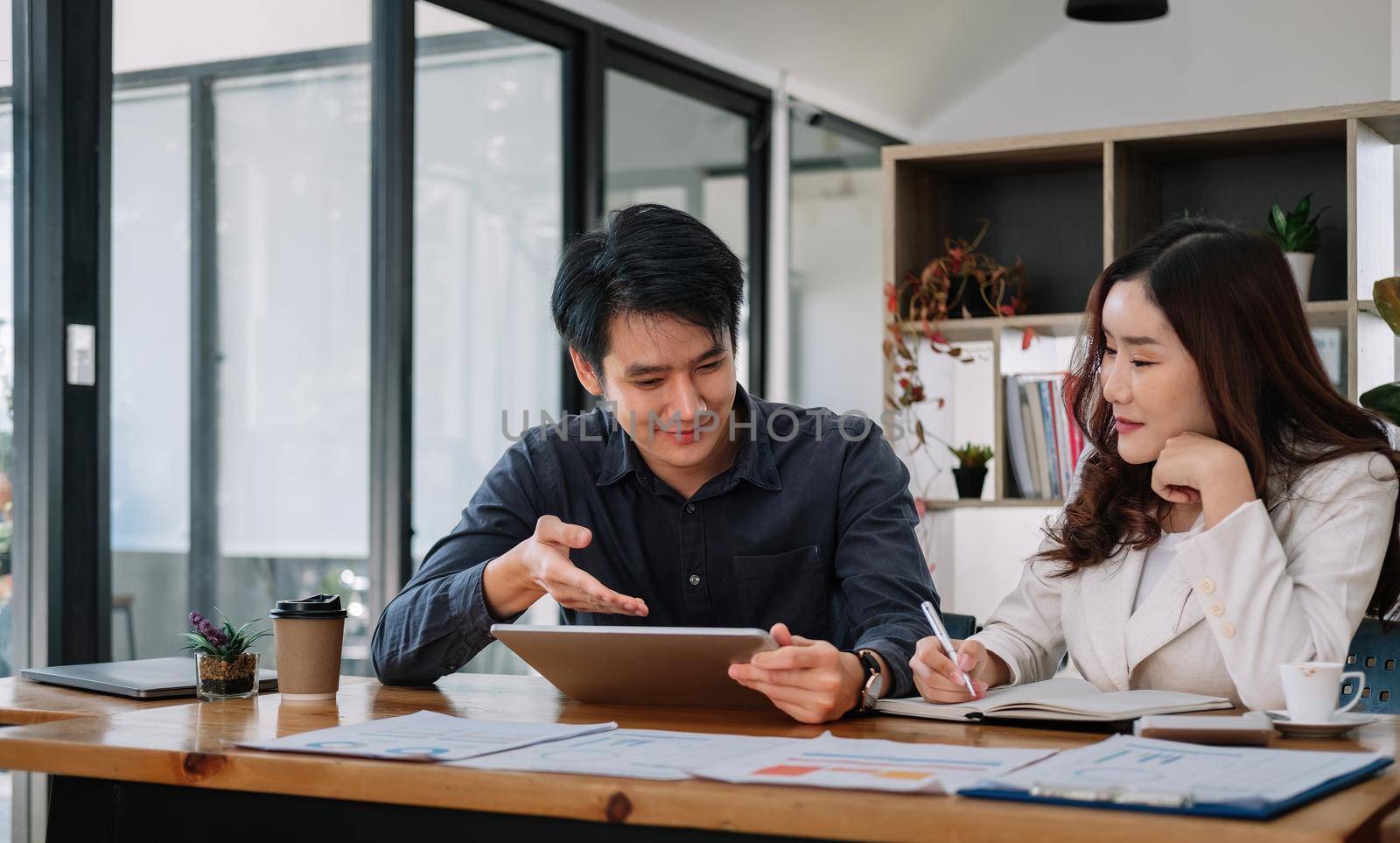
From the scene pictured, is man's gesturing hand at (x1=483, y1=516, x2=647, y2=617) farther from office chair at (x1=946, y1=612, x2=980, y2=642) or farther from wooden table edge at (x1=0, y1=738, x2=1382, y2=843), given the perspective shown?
office chair at (x1=946, y1=612, x2=980, y2=642)

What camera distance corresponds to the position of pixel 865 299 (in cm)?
544

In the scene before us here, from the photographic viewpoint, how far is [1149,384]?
1.88m

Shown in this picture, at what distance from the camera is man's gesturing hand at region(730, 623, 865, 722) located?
1.44 m

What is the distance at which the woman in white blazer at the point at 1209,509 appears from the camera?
167 centimetres

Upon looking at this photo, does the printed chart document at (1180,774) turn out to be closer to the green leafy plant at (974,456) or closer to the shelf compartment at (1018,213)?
the green leafy plant at (974,456)

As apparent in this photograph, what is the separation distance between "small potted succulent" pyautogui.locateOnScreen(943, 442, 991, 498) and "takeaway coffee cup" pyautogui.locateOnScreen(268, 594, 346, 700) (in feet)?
8.18

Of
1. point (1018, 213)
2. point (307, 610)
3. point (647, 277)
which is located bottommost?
point (307, 610)

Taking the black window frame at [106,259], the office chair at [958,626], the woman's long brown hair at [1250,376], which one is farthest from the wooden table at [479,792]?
the black window frame at [106,259]

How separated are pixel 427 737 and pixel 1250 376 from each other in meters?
1.13

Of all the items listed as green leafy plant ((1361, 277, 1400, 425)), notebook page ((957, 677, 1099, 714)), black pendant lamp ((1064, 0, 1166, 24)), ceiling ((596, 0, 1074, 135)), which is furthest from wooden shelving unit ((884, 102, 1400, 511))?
notebook page ((957, 677, 1099, 714))

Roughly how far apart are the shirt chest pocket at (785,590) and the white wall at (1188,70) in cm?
381

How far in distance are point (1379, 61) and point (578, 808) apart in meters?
4.81

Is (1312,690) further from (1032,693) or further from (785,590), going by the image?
(785,590)

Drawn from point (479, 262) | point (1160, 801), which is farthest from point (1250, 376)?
point (479, 262)
